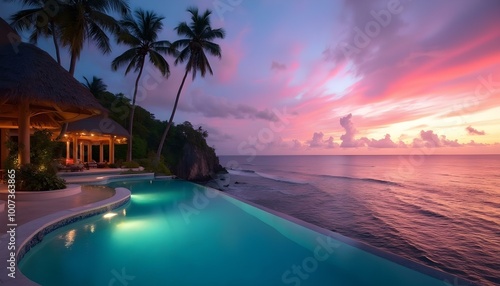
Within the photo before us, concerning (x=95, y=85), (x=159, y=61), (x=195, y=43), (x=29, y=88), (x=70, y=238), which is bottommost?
(x=70, y=238)

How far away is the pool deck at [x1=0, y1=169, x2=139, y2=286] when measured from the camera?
3630 millimetres

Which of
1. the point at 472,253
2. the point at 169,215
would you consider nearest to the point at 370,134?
the point at 472,253

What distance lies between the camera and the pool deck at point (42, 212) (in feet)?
11.9

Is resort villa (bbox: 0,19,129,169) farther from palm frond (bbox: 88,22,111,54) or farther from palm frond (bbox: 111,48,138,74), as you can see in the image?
palm frond (bbox: 111,48,138,74)

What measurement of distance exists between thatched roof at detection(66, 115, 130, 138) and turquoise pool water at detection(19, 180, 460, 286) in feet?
37.9

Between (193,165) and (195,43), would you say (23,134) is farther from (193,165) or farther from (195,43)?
(193,165)

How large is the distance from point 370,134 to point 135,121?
25.3 metres

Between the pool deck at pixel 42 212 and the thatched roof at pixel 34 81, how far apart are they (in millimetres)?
2769

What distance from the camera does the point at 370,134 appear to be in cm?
2609

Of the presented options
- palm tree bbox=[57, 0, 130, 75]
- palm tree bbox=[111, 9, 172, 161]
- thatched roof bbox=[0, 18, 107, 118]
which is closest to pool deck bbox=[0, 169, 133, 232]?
thatched roof bbox=[0, 18, 107, 118]

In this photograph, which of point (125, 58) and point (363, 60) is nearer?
point (363, 60)

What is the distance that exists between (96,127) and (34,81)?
1102 centimetres

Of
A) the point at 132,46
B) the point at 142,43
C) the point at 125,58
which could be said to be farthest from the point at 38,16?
the point at 142,43

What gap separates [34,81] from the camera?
22.4 ft
